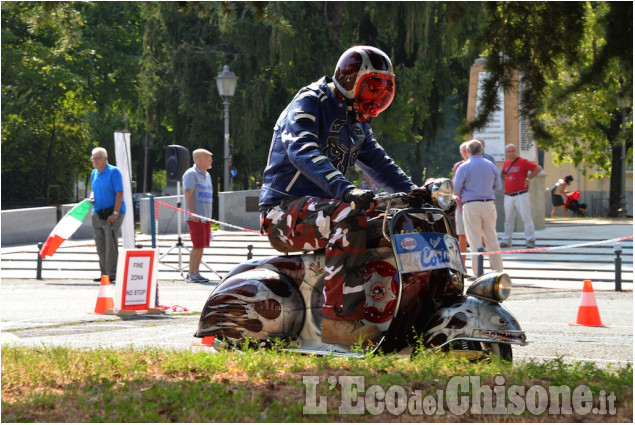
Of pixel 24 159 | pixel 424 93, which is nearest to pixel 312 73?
pixel 424 93

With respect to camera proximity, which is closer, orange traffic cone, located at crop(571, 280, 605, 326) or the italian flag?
orange traffic cone, located at crop(571, 280, 605, 326)

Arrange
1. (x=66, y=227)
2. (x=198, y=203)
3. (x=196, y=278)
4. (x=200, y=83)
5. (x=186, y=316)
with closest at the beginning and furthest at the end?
1. (x=186, y=316)
2. (x=66, y=227)
3. (x=198, y=203)
4. (x=196, y=278)
5. (x=200, y=83)

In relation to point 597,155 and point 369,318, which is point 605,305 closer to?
point 369,318

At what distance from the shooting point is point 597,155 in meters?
41.0

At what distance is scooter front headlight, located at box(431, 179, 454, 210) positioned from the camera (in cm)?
642

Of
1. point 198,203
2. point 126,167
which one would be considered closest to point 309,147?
point 126,167

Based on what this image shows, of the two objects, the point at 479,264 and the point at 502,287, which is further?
the point at 479,264

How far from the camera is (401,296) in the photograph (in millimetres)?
6199

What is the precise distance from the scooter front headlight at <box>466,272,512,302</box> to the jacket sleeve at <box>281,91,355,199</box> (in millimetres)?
994

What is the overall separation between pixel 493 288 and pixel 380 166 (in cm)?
143

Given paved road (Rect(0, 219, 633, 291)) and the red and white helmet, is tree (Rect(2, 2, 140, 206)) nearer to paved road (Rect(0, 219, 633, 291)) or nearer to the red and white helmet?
paved road (Rect(0, 219, 633, 291))

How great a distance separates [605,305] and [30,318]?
6.96 meters

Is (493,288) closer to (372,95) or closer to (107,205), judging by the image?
(372,95)

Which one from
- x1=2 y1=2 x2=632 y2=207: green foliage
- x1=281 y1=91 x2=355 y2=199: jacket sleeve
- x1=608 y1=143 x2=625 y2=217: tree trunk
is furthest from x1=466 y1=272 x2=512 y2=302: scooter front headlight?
x1=608 y1=143 x2=625 y2=217: tree trunk
